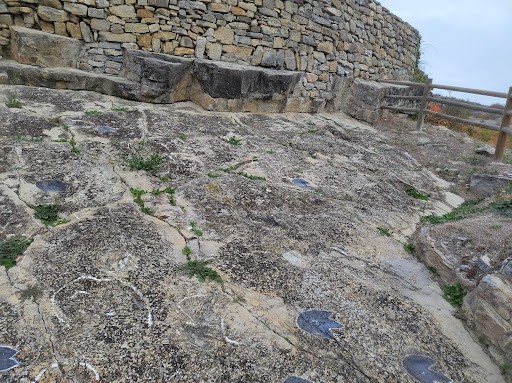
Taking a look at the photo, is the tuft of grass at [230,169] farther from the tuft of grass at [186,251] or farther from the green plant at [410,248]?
the green plant at [410,248]

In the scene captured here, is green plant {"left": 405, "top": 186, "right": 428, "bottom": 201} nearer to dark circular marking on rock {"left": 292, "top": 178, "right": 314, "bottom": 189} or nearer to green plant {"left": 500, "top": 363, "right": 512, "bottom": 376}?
dark circular marking on rock {"left": 292, "top": 178, "right": 314, "bottom": 189}

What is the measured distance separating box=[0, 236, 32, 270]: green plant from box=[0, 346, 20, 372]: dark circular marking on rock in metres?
0.67

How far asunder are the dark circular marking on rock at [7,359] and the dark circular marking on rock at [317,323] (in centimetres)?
147

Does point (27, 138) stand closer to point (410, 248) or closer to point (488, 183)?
point (410, 248)

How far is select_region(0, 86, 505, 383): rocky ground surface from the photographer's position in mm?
2178

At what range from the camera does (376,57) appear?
10078 mm

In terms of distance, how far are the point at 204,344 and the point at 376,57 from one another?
9.32 metres

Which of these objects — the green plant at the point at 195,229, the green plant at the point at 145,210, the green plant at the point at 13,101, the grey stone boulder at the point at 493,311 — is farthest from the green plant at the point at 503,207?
the green plant at the point at 13,101

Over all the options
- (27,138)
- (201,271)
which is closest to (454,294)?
(201,271)

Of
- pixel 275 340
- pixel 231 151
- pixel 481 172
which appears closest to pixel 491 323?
pixel 275 340

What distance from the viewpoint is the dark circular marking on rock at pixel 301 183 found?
15.0 feet

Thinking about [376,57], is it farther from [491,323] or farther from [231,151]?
[491,323]

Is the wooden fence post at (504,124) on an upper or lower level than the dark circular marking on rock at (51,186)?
upper

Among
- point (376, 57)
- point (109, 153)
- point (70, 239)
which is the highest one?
point (376, 57)
